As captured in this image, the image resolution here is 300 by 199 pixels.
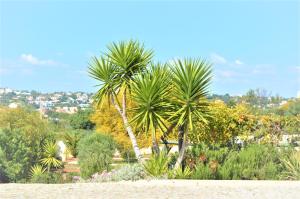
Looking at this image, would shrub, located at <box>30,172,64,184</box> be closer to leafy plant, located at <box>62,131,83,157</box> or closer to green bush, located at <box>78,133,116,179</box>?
green bush, located at <box>78,133,116,179</box>

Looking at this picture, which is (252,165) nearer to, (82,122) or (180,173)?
(180,173)

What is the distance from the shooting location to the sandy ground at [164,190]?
966 centimetres

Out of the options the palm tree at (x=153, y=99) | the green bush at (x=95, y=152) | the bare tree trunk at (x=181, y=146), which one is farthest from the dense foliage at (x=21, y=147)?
the bare tree trunk at (x=181, y=146)

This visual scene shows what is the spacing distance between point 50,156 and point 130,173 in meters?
15.9

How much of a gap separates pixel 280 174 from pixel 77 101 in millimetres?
120915

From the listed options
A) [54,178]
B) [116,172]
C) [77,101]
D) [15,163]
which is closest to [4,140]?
[15,163]

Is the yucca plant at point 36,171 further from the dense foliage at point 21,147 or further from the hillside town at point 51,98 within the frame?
the hillside town at point 51,98

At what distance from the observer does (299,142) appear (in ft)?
66.8

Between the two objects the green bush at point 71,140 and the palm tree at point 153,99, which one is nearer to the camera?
the palm tree at point 153,99

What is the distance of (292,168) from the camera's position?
13.5 m

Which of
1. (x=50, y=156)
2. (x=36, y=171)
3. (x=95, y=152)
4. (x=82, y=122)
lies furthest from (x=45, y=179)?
(x=82, y=122)

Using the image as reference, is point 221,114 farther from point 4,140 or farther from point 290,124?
point 4,140

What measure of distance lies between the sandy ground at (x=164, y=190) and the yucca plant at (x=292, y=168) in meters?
2.07

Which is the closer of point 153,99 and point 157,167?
point 157,167
